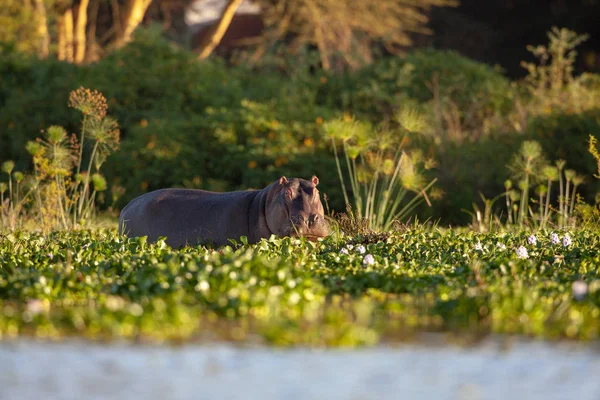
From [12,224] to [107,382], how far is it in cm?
593

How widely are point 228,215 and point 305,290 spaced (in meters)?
3.02

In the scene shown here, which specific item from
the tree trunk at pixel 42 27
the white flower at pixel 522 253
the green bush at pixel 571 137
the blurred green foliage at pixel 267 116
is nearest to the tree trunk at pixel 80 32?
the tree trunk at pixel 42 27

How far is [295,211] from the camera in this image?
23.7 ft

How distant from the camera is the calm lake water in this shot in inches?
132

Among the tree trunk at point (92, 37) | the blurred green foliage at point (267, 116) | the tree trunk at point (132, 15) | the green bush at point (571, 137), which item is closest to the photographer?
the green bush at point (571, 137)

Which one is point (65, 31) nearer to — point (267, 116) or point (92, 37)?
point (92, 37)

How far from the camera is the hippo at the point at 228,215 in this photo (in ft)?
23.8

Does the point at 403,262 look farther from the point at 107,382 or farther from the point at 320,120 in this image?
the point at 320,120

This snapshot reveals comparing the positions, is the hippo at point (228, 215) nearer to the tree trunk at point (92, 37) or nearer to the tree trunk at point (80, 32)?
the tree trunk at point (92, 37)

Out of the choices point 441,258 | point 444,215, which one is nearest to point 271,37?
point 444,215

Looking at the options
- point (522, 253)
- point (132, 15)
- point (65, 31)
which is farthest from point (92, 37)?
point (522, 253)

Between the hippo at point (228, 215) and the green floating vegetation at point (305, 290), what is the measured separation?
37cm

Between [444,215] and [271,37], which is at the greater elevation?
[271,37]

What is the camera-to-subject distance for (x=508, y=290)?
4.59m
